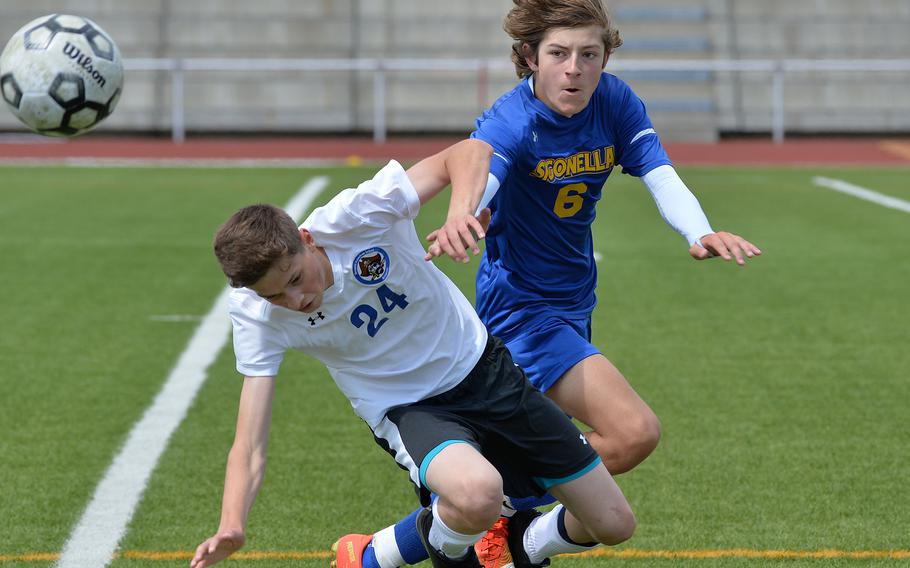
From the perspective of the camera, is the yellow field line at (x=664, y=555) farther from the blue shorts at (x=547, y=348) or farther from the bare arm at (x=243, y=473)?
the bare arm at (x=243, y=473)

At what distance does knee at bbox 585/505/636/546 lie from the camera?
14.0 feet

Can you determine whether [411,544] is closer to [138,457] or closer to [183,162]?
[138,457]

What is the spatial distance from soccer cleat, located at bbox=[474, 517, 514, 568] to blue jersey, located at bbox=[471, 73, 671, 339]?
2.36ft

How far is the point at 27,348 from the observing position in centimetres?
797

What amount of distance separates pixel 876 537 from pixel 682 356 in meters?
3.03

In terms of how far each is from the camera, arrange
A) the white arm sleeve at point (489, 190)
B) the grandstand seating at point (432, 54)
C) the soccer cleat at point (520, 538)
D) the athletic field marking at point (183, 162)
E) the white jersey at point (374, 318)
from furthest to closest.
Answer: the grandstand seating at point (432, 54) → the athletic field marking at point (183, 162) → the soccer cleat at point (520, 538) → the white arm sleeve at point (489, 190) → the white jersey at point (374, 318)

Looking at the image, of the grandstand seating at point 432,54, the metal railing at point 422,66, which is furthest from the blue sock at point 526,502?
the grandstand seating at point 432,54

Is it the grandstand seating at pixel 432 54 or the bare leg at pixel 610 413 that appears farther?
the grandstand seating at pixel 432 54

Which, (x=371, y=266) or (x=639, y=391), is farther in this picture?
(x=639, y=391)

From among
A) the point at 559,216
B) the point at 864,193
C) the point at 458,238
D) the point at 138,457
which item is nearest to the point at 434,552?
the point at 458,238

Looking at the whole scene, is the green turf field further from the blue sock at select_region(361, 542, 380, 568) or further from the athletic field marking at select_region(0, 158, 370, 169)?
the athletic field marking at select_region(0, 158, 370, 169)

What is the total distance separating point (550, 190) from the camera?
484 centimetres

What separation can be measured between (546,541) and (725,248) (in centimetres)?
115

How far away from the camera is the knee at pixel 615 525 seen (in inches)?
169
